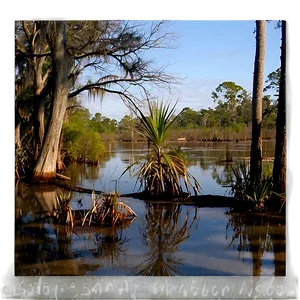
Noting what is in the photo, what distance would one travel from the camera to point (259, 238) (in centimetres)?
426

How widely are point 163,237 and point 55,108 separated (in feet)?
19.9

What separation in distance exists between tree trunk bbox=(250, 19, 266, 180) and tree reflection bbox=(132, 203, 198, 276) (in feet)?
4.70

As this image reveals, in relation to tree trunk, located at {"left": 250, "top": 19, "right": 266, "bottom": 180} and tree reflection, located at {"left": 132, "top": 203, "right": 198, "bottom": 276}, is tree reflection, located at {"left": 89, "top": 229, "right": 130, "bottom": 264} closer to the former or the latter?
tree reflection, located at {"left": 132, "top": 203, "right": 198, "bottom": 276}

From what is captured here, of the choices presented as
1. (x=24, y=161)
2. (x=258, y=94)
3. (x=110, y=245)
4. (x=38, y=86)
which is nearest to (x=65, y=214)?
(x=110, y=245)

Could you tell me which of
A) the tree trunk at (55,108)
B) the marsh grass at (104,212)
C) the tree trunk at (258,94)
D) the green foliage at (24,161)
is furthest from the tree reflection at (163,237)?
the green foliage at (24,161)

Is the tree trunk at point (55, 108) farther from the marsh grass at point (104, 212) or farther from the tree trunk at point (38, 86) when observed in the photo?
the marsh grass at point (104, 212)

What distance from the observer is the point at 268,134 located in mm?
15305

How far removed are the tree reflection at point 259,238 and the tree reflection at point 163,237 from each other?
1.86 ft

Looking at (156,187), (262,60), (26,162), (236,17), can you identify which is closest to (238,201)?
(156,187)

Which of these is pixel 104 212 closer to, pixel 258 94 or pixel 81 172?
pixel 258 94

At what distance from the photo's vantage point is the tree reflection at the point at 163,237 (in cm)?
340

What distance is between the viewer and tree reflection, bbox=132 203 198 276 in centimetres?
340
